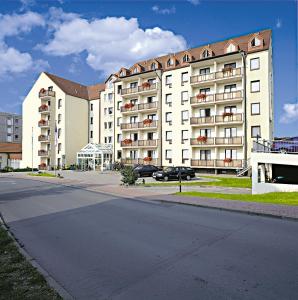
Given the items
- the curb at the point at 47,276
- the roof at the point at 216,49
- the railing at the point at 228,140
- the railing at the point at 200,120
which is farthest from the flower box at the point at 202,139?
the curb at the point at 47,276

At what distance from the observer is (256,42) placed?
35.3 m

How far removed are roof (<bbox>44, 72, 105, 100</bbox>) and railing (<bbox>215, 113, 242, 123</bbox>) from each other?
27286mm

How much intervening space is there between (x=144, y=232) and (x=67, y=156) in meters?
46.8

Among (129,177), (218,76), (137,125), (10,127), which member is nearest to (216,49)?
(218,76)

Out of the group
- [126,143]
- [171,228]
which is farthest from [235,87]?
[171,228]

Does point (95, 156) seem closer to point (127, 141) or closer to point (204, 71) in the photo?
point (127, 141)

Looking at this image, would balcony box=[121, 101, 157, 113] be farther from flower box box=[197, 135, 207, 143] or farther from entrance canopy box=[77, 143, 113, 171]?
flower box box=[197, 135, 207, 143]

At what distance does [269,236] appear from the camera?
782 cm

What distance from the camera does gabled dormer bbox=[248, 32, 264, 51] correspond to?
34844 millimetres

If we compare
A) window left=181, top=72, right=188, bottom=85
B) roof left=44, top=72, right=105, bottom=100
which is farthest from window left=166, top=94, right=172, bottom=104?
roof left=44, top=72, right=105, bottom=100

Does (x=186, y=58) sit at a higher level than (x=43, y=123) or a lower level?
higher

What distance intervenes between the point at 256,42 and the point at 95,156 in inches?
1152

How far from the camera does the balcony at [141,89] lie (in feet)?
145

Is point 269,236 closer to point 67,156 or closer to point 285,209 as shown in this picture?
point 285,209
